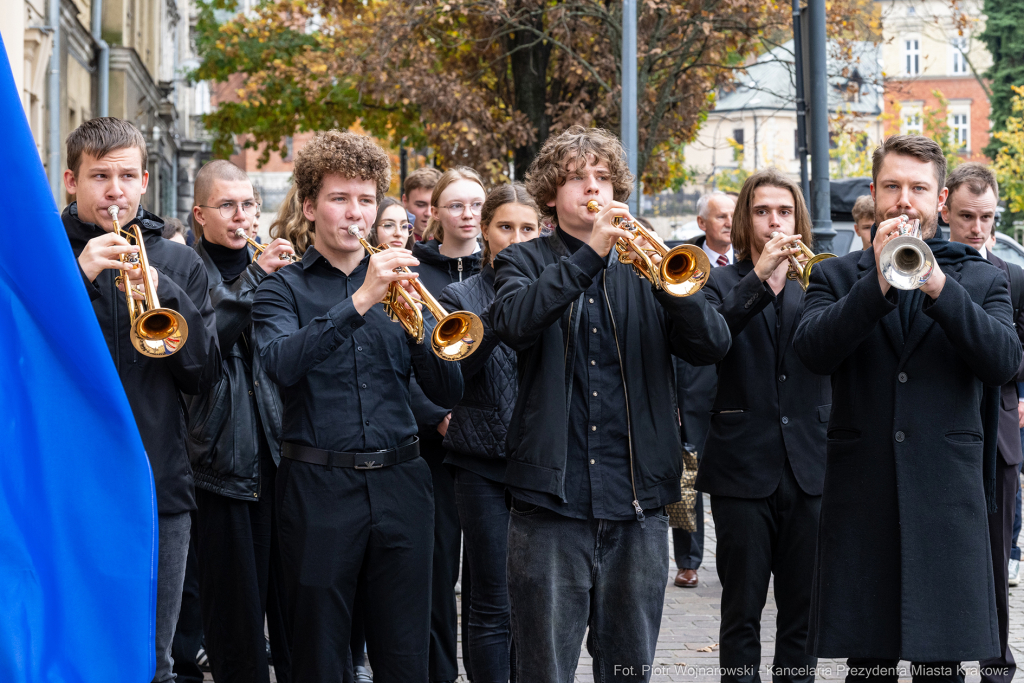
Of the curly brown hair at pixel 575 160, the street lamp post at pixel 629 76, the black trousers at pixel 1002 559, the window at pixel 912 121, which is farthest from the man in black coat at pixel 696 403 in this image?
the window at pixel 912 121

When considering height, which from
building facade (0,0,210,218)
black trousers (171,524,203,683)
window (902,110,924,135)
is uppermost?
window (902,110,924,135)

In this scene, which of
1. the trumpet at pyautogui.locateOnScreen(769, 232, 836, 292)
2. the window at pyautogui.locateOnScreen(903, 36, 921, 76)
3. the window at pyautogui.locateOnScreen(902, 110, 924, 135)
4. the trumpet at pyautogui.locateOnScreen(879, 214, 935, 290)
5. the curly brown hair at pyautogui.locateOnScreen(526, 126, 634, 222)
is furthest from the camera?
the window at pyautogui.locateOnScreen(903, 36, 921, 76)

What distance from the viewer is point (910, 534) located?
383 centimetres

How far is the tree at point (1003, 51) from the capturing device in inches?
1781

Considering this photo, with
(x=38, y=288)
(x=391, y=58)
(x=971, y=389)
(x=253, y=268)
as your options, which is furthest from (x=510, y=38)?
(x=38, y=288)

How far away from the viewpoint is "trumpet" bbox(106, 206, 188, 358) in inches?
151

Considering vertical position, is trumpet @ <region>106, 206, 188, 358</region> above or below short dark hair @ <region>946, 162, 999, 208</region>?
below

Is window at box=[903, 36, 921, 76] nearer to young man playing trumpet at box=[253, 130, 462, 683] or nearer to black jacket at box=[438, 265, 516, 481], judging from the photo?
black jacket at box=[438, 265, 516, 481]

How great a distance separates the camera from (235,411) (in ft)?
16.3

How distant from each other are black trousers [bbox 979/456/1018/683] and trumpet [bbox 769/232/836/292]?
105cm

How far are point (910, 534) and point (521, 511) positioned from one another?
1254mm

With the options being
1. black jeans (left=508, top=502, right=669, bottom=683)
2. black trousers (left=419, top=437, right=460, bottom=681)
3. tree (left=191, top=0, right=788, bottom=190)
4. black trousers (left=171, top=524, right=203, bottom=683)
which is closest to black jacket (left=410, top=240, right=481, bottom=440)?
black trousers (left=419, top=437, right=460, bottom=681)

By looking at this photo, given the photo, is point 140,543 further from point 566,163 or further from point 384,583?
point 566,163

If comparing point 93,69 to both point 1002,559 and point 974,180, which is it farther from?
point 1002,559
